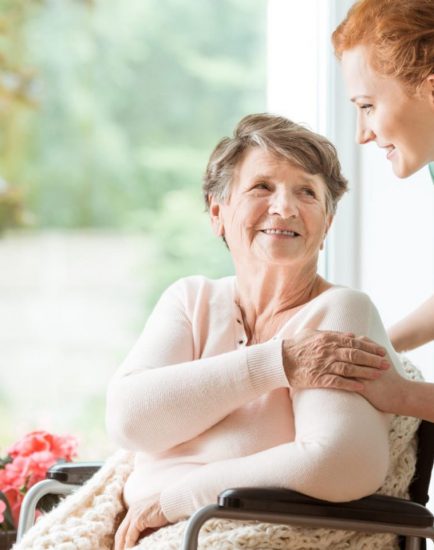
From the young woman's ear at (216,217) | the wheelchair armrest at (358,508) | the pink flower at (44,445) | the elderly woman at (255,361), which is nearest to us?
the wheelchair armrest at (358,508)

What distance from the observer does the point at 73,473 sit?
234 centimetres

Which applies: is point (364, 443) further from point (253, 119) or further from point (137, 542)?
A: point (253, 119)

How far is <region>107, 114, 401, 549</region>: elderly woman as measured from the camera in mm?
1909

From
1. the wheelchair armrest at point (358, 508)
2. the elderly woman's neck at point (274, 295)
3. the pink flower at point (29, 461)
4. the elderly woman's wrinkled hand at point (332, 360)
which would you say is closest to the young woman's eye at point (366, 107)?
the elderly woman's neck at point (274, 295)

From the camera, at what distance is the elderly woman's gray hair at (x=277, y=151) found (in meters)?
2.18

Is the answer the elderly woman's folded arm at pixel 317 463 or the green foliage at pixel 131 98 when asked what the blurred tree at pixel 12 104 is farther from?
the elderly woman's folded arm at pixel 317 463

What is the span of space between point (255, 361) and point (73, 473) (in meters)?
0.63

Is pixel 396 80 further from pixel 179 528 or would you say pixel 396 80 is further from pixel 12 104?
pixel 12 104

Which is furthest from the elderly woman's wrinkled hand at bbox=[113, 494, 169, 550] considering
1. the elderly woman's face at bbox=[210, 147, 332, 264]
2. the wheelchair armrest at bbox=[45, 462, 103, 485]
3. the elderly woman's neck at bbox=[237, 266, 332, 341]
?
the elderly woman's face at bbox=[210, 147, 332, 264]

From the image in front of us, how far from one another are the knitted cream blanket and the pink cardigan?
5cm

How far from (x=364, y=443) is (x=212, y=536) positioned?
340mm

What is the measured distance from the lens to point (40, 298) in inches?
209

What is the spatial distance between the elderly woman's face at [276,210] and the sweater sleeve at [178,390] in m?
0.25

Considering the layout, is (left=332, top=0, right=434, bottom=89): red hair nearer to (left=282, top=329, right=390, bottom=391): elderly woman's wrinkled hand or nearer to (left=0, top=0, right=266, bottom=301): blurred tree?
(left=282, top=329, right=390, bottom=391): elderly woman's wrinkled hand
